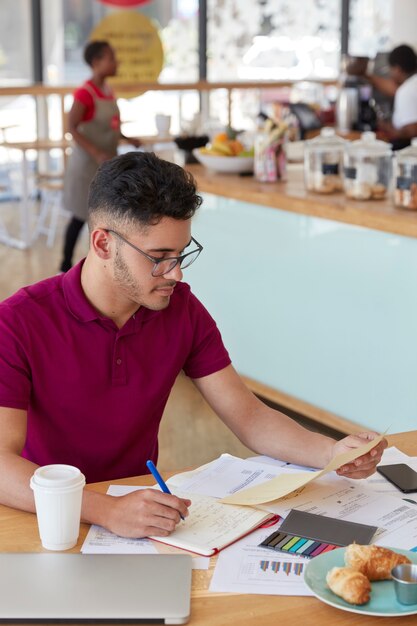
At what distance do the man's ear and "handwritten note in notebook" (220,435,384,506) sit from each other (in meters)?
0.47

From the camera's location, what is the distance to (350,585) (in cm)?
127

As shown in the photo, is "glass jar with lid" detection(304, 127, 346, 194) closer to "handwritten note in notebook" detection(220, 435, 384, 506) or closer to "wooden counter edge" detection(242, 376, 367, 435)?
"wooden counter edge" detection(242, 376, 367, 435)

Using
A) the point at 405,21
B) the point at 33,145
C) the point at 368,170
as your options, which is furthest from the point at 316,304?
the point at 405,21

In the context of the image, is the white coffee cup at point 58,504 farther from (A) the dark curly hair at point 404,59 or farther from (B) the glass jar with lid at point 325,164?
(A) the dark curly hair at point 404,59

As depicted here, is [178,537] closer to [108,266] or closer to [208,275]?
[108,266]

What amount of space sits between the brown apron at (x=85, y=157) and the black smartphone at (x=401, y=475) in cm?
423

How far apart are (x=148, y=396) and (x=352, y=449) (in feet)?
1.27

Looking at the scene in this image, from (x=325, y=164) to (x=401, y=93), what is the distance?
8.27 feet

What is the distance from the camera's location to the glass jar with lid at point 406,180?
11.1 feet

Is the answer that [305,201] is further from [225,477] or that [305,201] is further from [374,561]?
[374,561]

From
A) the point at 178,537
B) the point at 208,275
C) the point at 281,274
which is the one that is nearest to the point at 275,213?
the point at 281,274

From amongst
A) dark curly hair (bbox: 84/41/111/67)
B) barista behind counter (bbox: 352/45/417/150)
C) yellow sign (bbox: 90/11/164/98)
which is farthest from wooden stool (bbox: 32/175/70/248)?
barista behind counter (bbox: 352/45/417/150)

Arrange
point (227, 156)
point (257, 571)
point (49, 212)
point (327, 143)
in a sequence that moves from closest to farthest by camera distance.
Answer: point (257, 571) < point (327, 143) < point (227, 156) < point (49, 212)

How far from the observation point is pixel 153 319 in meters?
1.89
